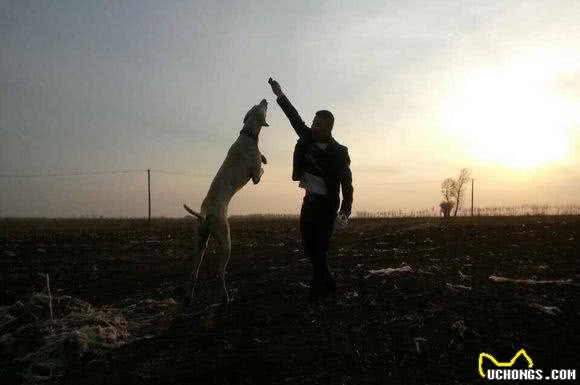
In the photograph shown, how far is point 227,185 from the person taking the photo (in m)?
6.40

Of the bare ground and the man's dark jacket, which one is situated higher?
the man's dark jacket

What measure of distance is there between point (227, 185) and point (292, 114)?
1.28 m

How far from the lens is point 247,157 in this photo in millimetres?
6445

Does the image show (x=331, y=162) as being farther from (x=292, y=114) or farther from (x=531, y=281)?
(x=531, y=281)

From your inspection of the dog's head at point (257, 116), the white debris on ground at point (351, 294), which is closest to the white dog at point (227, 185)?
the dog's head at point (257, 116)

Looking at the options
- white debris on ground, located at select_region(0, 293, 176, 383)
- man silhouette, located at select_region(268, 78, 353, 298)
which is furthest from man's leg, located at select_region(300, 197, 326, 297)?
white debris on ground, located at select_region(0, 293, 176, 383)

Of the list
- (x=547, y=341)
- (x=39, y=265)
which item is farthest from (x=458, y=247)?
(x=39, y=265)

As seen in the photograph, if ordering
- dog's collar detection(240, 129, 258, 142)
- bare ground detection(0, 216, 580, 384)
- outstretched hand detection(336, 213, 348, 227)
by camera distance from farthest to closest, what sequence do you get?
dog's collar detection(240, 129, 258, 142) → outstretched hand detection(336, 213, 348, 227) → bare ground detection(0, 216, 580, 384)

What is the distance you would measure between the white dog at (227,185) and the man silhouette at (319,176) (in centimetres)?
71

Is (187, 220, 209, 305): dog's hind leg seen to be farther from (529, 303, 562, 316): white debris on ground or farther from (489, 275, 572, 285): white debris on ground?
(489, 275, 572, 285): white debris on ground

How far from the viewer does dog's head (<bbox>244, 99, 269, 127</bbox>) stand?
21.6ft

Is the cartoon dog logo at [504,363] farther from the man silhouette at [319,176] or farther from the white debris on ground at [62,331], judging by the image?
→ the white debris on ground at [62,331]

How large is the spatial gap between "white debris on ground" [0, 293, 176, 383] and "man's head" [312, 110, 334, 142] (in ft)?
10.3

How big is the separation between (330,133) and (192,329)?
9.31 feet
